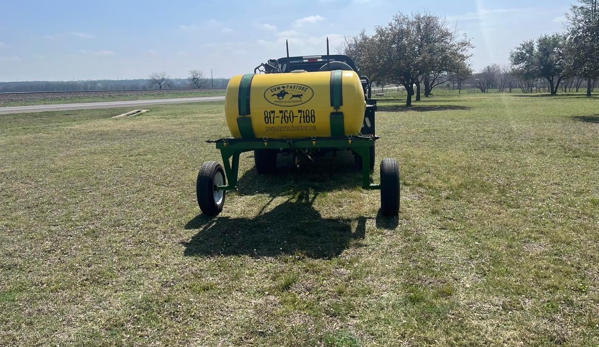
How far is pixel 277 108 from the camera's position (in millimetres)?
5477

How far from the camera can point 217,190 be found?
5887mm

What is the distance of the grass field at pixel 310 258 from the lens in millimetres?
3090

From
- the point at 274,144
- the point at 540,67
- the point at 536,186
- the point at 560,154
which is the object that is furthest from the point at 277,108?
the point at 540,67

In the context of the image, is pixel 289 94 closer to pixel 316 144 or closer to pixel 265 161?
pixel 316 144

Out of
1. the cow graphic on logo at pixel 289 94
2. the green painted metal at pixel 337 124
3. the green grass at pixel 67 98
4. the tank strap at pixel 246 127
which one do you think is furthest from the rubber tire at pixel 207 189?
the green grass at pixel 67 98

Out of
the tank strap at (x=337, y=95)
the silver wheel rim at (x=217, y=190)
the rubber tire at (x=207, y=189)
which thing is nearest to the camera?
the tank strap at (x=337, y=95)

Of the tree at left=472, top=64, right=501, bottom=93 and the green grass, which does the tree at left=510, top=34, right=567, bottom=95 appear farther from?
the green grass

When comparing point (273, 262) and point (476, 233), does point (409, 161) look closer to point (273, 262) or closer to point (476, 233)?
point (476, 233)

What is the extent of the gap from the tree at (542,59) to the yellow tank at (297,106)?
171 ft

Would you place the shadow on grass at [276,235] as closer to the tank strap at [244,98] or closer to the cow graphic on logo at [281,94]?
the tank strap at [244,98]

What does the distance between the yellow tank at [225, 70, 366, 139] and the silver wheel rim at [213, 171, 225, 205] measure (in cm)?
74

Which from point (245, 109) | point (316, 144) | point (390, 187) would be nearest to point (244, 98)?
point (245, 109)

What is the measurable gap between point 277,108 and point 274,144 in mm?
475

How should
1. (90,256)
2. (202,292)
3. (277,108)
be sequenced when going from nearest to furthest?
(202,292), (90,256), (277,108)
